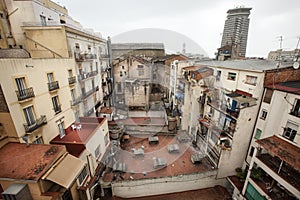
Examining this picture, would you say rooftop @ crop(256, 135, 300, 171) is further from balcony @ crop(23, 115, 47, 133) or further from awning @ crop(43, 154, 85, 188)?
balcony @ crop(23, 115, 47, 133)

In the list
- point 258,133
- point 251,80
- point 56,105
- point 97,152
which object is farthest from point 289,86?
point 56,105

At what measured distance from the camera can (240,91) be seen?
10773 mm

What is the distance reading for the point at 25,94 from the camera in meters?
7.36

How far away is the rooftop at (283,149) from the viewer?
21.9ft

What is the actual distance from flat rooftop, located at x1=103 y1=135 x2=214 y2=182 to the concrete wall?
54 cm

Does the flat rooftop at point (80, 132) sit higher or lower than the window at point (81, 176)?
higher

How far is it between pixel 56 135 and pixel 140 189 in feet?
25.3

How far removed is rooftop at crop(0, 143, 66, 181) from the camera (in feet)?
18.0

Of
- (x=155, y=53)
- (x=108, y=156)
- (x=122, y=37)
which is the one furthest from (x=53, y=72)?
(x=155, y=53)

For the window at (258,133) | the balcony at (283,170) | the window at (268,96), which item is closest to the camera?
the balcony at (283,170)

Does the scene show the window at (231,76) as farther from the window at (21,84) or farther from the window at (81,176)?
the window at (21,84)

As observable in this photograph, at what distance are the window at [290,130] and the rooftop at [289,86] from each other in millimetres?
1910

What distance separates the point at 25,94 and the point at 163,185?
11.3 meters

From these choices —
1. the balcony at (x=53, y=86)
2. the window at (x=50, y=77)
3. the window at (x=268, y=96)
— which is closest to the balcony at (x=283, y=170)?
the window at (x=268, y=96)
